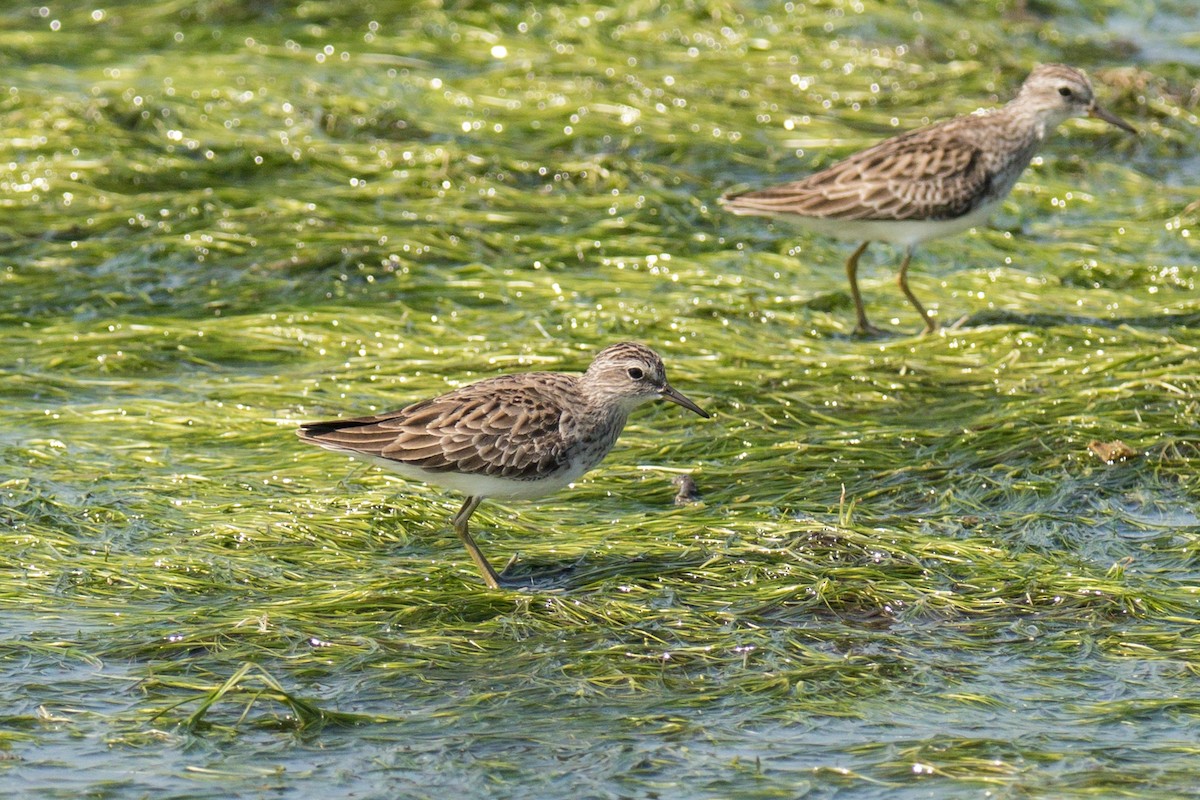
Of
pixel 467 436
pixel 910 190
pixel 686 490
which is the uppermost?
pixel 910 190

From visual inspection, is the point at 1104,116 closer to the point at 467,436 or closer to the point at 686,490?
the point at 686,490

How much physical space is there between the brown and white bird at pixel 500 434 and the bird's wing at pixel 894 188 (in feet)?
10.2

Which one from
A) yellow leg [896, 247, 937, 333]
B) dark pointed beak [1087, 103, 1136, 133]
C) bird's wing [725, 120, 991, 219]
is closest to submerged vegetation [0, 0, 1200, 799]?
yellow leg [896, 247, 937, 333]

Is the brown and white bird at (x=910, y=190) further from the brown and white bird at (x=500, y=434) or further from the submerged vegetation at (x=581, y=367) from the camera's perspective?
the brown and white bird at (x=500, y=434)

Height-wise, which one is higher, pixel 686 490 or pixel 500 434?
pixel 500 434

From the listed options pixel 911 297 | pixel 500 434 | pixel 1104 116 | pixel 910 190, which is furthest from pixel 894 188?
pixel 500 434

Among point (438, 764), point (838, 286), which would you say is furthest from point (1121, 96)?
point (438, 764)

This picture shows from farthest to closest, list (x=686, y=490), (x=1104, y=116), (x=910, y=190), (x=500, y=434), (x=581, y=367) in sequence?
(x=1104, y=116) < (x=910, y=190) < (x=581, y=367) < (x=686, y=490) < (x=500, y=434)

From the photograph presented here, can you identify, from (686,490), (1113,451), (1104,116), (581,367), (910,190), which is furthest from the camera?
(1104,116)

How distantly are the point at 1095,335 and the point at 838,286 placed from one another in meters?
1.63

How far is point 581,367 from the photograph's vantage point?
931cm

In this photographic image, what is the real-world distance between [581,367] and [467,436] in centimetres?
230

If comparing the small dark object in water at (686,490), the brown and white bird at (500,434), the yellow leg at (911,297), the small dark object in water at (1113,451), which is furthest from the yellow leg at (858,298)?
the brown and white bird at (500,434)

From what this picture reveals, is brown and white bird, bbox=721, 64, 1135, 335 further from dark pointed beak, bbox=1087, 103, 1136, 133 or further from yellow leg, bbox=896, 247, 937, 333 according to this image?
dark pointed beak, bbox=1087, 103, 1136, 133
